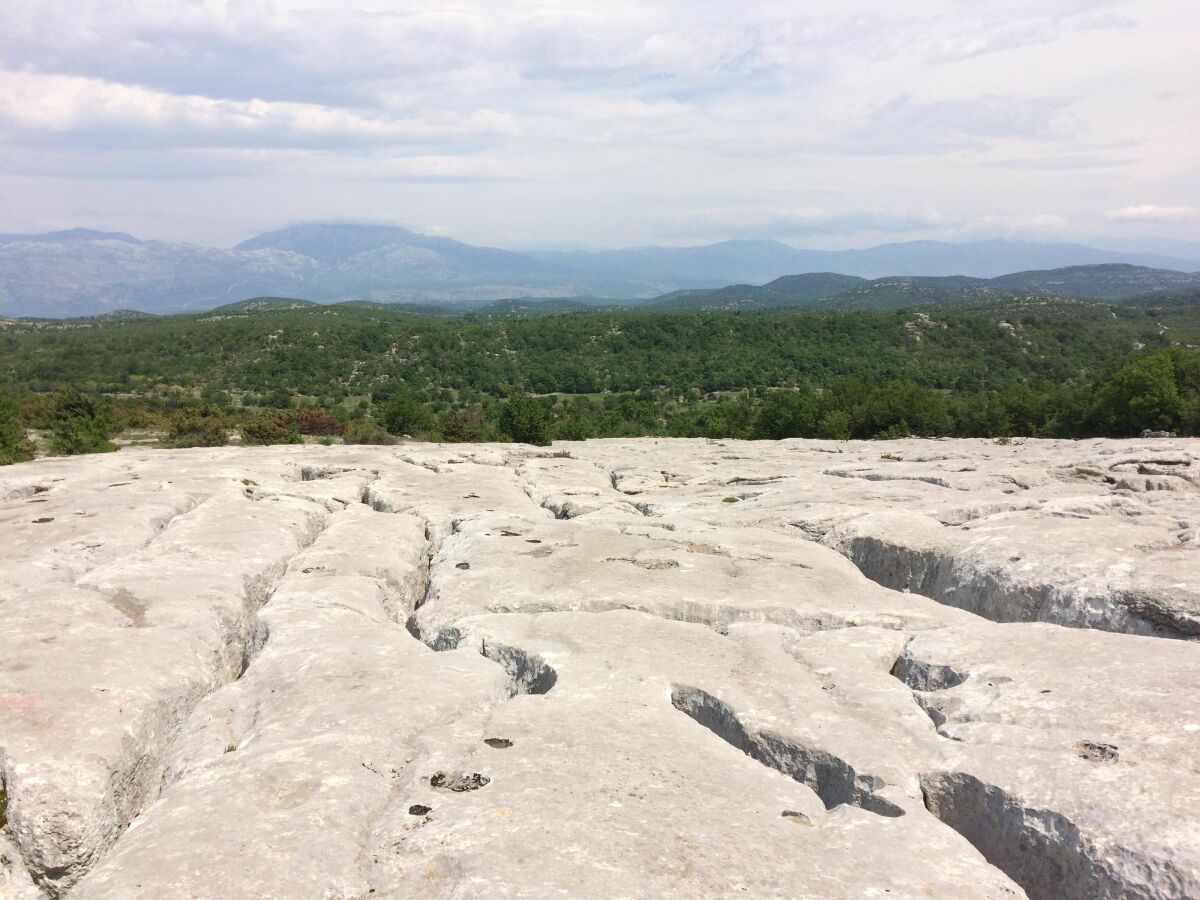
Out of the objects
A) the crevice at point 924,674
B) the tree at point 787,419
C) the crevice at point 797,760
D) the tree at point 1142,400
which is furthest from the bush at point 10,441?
the tree at point 1142,400

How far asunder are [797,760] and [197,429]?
44930 mm

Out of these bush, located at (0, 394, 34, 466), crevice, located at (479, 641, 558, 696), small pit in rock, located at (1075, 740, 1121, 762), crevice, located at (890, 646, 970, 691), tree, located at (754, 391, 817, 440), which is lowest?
tree, located at (754, 391, 817, 440)

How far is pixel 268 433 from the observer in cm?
4094

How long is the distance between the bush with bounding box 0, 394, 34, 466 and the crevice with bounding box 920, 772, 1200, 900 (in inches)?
1349

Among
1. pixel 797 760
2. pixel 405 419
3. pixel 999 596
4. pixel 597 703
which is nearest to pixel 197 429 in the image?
pixel 405 419

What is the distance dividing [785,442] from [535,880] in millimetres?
34950

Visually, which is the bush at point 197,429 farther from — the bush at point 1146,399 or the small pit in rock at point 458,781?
the bush at point 1146,399

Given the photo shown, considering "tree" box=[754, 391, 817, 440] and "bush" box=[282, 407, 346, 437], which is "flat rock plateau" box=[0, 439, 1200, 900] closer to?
"bush" box=[282, 407, 346, 437]

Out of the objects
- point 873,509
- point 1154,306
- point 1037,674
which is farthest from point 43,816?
point 1154,306

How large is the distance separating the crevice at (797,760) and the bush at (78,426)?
112 feet

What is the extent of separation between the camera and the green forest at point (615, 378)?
44.8 meters

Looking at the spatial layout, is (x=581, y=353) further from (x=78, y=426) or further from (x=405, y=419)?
(x=78, y=426)

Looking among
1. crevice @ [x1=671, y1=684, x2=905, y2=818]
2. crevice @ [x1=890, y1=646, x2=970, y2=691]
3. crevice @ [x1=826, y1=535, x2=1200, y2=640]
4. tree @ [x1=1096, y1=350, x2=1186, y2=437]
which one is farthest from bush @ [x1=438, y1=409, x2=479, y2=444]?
tree @ [x1=1096, y1=350, x2=1186, y2=437]

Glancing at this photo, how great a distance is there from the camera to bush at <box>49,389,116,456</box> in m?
36.8
